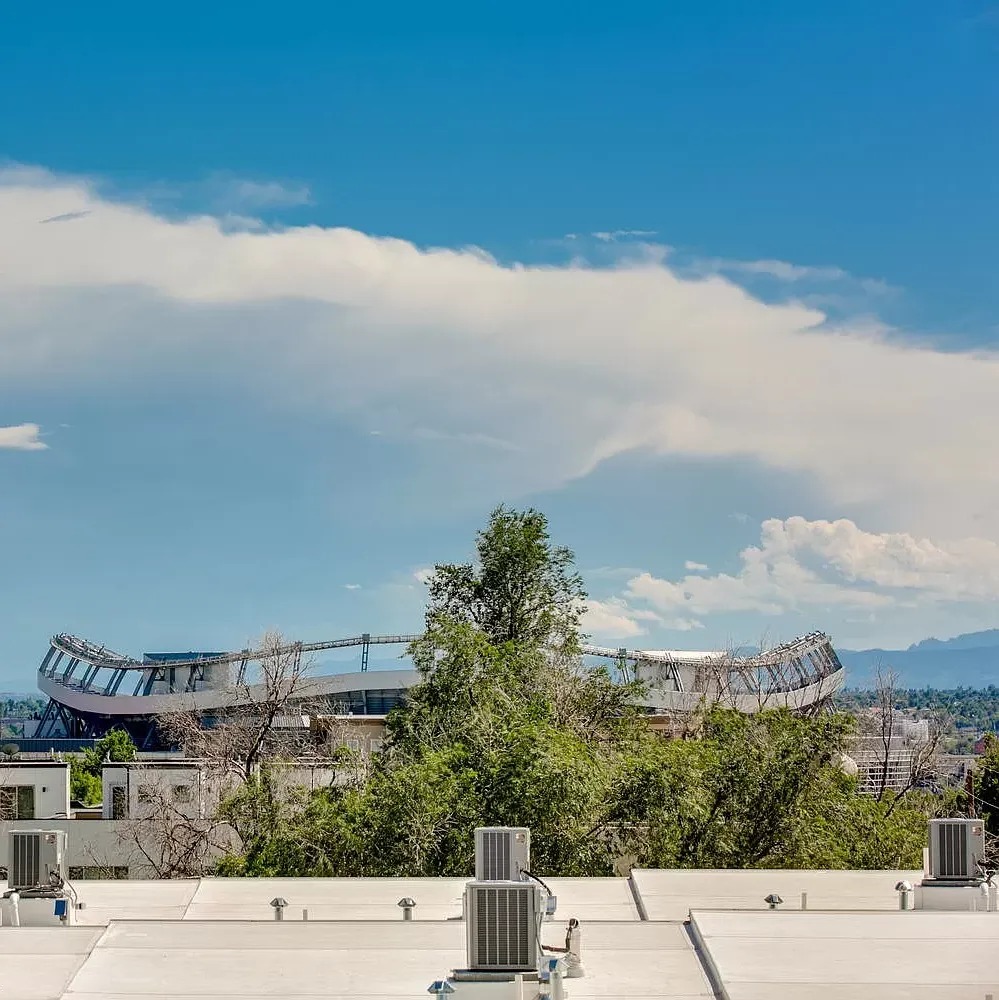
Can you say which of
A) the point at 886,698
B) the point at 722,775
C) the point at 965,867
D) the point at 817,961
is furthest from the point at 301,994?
the point at 886,698

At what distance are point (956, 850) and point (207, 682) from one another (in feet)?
354

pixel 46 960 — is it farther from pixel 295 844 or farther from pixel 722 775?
pixel 722 775

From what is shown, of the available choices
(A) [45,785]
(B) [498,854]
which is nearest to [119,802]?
(A) [45,785]

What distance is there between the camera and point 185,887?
18.9 m

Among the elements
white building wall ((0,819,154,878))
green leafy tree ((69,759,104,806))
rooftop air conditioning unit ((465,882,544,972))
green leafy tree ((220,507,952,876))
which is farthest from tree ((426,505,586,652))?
green leafy tree ((69,759,104,806))

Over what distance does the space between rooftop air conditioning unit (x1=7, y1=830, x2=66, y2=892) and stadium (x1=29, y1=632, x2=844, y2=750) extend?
77.9m

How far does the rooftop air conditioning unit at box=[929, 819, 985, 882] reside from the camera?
1447 cm

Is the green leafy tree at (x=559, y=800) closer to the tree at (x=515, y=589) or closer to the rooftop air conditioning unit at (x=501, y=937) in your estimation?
the tree at (x=515, y=589)

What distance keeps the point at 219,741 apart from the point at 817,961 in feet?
107

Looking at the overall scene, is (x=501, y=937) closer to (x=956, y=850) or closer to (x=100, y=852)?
(x=956, y=850)

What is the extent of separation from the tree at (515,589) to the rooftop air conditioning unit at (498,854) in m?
19.5

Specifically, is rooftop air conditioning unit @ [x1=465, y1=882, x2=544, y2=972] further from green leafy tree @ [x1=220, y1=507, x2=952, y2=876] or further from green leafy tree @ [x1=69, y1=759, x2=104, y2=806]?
green leafy tree @ [x1=69, y1=759, x2=104, y2=806]

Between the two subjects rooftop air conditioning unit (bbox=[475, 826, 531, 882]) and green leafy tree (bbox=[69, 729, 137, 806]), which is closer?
rooftop air conditioning unit (bbox=[475, 826, 531, 882])

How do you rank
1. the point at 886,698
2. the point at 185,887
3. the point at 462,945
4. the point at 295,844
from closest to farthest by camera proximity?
the point at 462,945 → the point at 185,887 → the point at 295,844 → the point at 886,698
